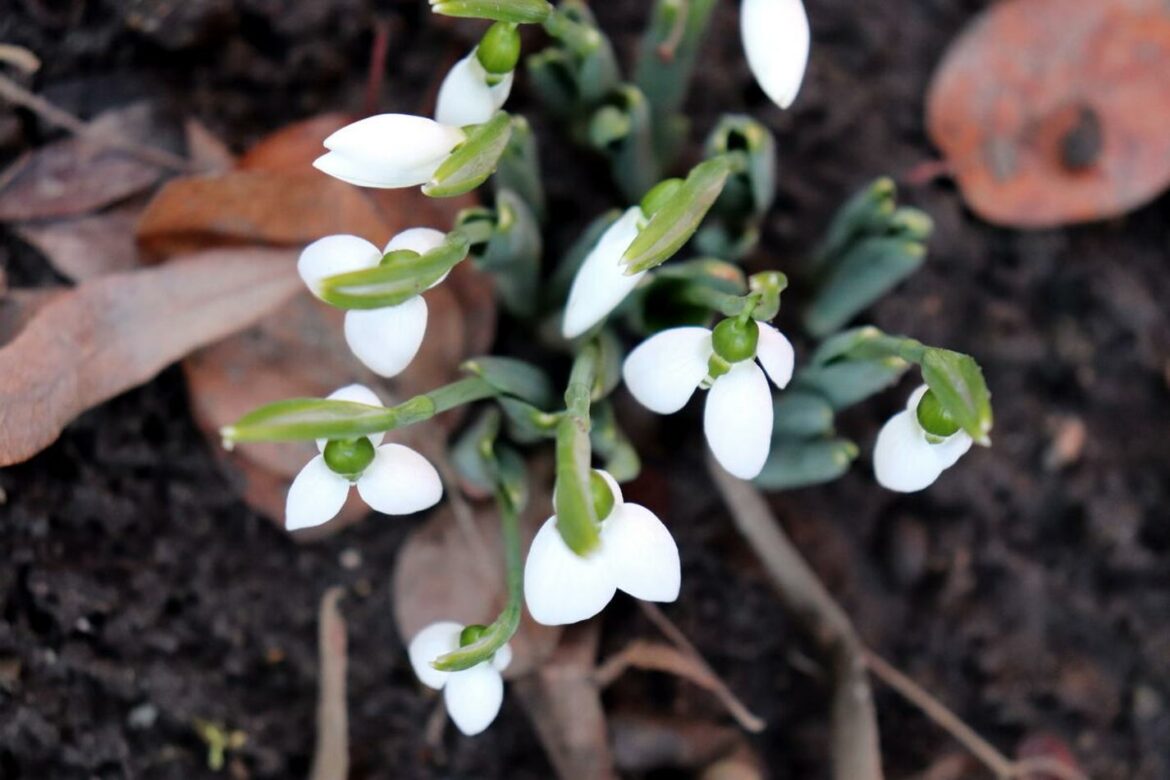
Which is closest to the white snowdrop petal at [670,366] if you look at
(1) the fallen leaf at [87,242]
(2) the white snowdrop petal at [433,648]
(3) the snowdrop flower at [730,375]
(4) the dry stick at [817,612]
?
(3) the snowdrop flower at [730,375]

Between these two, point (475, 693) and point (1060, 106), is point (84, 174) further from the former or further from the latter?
point (1060, 106)

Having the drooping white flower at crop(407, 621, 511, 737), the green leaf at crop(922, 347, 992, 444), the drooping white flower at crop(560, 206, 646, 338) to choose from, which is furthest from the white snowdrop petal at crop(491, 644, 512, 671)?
the green leaf at crop(922, 347, 992, 444)

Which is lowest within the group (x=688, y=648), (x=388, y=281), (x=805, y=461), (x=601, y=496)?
(x=688, y=648)

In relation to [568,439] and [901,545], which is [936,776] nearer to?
[901,545]

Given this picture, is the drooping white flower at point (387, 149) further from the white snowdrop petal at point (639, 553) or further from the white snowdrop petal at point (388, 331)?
the white snowdrop petal at point (639, 553)

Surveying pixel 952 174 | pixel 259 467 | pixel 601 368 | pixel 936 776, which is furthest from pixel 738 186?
pixel 936 776

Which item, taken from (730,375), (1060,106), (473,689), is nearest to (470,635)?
(473,689)
